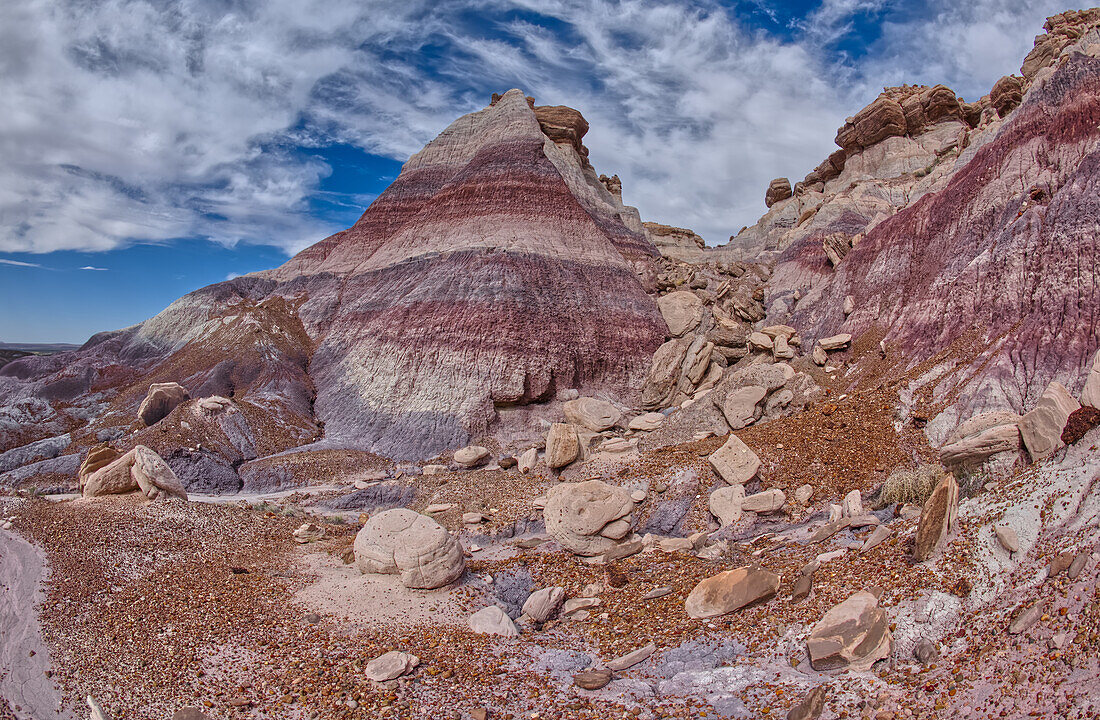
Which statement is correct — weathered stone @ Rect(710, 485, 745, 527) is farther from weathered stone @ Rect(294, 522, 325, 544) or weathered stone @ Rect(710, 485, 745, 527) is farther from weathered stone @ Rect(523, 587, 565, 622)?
weathered stone @ Rect(294, 522, 325, 544)

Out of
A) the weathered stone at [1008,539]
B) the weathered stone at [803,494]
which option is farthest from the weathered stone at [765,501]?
the weathered stone at [1008,539]

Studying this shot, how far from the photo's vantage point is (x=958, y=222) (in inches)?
698

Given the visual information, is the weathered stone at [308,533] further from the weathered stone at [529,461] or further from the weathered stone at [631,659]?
the weathered stone at [631,659]

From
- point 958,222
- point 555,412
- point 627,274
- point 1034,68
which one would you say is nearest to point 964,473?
point 958,222

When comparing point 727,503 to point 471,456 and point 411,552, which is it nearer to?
point 411,552

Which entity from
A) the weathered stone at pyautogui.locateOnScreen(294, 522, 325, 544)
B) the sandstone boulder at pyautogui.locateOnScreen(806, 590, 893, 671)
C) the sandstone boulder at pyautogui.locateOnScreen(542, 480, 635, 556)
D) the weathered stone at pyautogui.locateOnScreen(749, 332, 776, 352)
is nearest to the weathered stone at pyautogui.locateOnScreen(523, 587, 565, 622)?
the sandstone boulder at pyautogui.locateOnScreen(542, 480, 635, 556)

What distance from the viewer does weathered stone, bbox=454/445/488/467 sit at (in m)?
19.4

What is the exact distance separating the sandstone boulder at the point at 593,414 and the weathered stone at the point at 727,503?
7119 millimetres

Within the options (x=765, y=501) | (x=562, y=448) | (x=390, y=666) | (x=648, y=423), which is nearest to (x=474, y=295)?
(x=648, y=423)

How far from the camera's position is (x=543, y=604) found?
30.8 feet

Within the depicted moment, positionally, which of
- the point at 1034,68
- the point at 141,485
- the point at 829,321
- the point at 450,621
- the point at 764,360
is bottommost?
the point at 450,621

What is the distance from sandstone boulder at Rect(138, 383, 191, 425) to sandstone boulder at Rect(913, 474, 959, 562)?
82.0ft

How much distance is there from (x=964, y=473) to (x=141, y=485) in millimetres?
16478

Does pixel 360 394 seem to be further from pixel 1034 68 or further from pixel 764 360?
pixel 1034 68
